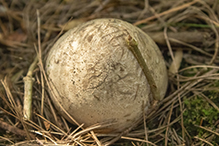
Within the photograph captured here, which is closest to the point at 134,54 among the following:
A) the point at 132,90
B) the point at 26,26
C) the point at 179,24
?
the point at 132,90

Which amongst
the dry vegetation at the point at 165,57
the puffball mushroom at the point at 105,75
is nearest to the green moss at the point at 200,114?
the dry vegetation at the point at 165,57

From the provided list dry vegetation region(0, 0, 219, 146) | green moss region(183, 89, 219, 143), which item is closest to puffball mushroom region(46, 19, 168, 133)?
dry vegetation region(0, 0, 219, 146)

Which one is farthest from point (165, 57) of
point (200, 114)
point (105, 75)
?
point (105, 75)

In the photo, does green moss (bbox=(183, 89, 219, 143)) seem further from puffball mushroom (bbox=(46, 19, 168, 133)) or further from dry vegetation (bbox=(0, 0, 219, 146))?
puffball mushroom (bbox=(46, 19, 168, 133))

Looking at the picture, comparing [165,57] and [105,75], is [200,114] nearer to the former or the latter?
[165,57]

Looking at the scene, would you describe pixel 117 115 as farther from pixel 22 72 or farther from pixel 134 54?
pixel 22 72

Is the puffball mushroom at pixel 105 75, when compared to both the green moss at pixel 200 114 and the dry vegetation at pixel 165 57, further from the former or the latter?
the green moss at pixel 200 114
